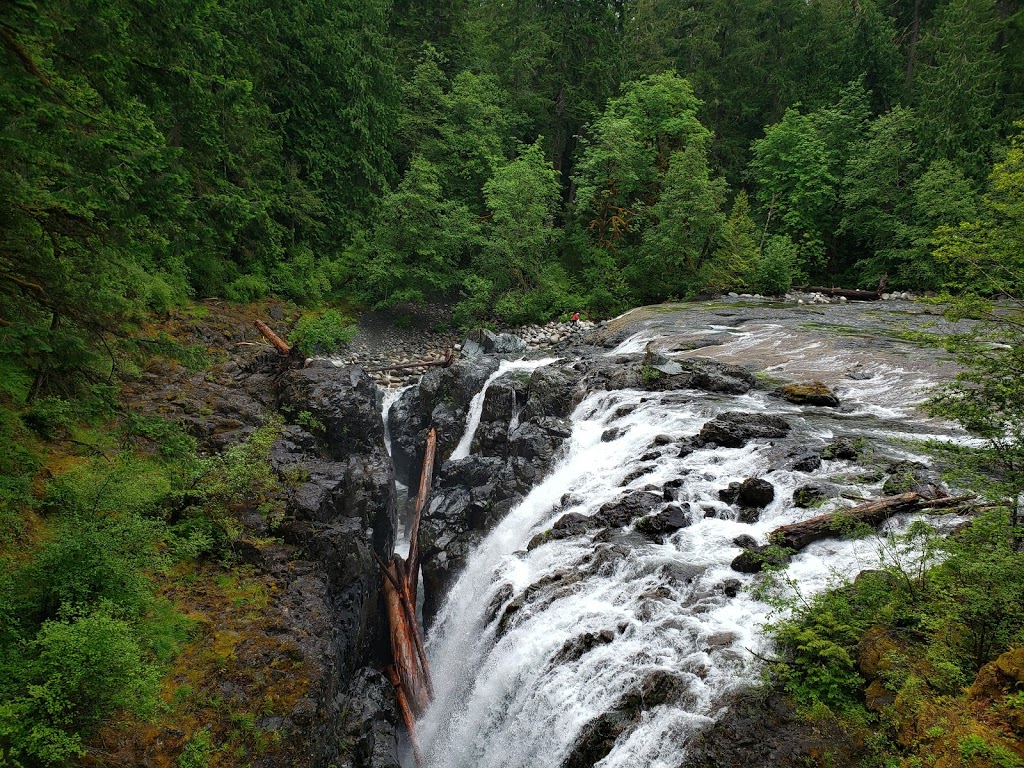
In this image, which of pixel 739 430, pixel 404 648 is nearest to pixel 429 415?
pixel 404 648

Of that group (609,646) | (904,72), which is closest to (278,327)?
(609,646)

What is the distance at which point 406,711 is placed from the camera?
8.81 metres

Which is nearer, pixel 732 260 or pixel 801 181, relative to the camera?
pixel 732 260

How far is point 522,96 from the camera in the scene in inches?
1219

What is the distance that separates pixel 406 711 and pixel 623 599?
4.33m

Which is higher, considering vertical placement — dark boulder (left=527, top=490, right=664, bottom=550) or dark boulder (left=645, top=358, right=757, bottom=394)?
dark boulder (left=645, top=358, right=757, bottom=394)

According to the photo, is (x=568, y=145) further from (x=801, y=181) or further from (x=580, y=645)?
(x=580, y=645)

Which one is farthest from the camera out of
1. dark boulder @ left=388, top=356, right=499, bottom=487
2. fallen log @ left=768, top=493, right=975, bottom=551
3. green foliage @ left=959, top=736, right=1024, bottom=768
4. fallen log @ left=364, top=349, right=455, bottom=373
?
fallen log @ left=364, top=349, right=455, bottom=373

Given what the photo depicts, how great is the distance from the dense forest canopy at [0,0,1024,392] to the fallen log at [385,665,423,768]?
8681mm

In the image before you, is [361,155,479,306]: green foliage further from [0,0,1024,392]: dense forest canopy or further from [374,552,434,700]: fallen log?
[374,552,434,700]: fallen log

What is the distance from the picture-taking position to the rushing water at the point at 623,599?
6.12 metres

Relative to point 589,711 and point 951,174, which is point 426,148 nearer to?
point 951,174

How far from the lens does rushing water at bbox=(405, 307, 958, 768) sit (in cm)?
612

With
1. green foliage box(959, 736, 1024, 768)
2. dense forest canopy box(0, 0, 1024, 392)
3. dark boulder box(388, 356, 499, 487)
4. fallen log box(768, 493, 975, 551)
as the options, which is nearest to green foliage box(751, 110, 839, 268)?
dense forest canopy box(0, 0, 1024, 392)
